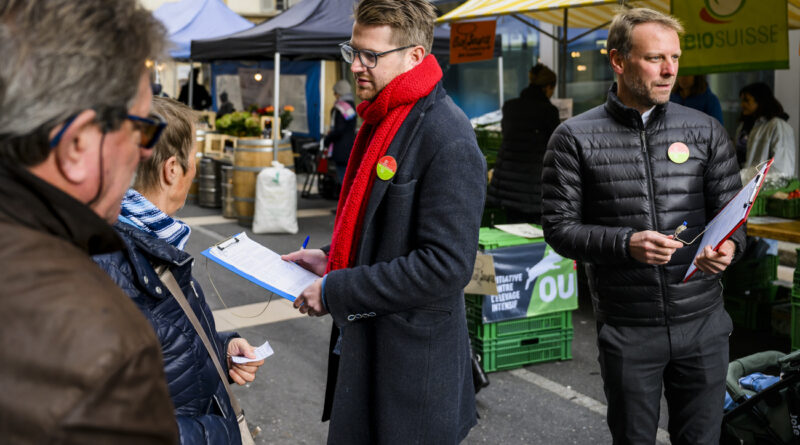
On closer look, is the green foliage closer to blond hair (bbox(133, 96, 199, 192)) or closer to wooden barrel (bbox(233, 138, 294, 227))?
wooden barrel (bbox(233, 138, 294, 227))

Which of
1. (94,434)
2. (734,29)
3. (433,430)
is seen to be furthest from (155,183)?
(734,29)

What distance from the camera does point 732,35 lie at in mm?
5695

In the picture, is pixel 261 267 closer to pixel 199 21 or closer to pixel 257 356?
pixel 257 356

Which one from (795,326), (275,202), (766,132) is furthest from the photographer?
(275,202)

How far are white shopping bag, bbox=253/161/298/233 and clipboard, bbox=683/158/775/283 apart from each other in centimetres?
803

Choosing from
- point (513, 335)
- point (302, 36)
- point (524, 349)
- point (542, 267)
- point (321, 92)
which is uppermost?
point (302, 36)

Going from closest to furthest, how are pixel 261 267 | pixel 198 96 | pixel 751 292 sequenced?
pixel 261 267
pixel 751 292
pixel 198 96

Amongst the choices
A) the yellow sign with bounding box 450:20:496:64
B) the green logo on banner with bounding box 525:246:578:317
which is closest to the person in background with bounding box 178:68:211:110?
the yellow sign with bounding box 450:20:496:64

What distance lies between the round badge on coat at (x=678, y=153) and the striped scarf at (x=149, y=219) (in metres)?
1.80

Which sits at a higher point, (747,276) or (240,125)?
(240,125)

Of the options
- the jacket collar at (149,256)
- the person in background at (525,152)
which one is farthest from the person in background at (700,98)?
the jacket collar at (149,256)

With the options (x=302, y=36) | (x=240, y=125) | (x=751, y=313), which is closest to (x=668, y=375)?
(x=751, y=313)

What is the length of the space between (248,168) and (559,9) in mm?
4694

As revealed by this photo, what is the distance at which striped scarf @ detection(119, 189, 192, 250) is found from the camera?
1958 mm
